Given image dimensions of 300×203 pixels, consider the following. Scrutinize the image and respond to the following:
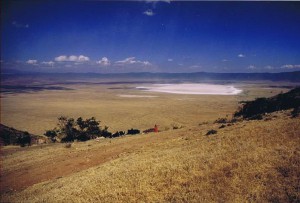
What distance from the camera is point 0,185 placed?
16.8 metres

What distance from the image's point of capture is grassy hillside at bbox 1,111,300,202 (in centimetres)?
955

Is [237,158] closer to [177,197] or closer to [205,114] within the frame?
[177,197]

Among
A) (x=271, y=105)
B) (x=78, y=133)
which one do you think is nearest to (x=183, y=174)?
(x=271, y=105)

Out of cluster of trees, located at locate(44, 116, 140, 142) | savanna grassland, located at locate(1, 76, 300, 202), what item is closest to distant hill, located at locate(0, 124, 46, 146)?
cluster of trees, located at locate(44, 116, 140, 142)

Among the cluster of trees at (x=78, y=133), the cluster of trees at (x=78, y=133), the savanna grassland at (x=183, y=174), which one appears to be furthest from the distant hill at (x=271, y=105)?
the cluster of trees at (x=78, y=133)

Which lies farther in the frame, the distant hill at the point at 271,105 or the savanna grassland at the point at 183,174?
the distant hill at the point at 271,105

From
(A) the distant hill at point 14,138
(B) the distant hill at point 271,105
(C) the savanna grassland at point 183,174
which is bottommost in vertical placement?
(A) the distant hill at point 14,138

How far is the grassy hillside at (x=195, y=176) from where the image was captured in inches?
376

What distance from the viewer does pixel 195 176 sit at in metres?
10.7

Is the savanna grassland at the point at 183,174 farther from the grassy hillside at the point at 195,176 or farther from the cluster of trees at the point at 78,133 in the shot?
the cluster of trees at the point at 78,133

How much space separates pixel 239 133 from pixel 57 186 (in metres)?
9.18

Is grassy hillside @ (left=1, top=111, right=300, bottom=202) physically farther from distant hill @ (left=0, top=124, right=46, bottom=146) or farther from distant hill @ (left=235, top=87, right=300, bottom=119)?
distant hill @ (left=0, top=124, right=46, bottom=146)

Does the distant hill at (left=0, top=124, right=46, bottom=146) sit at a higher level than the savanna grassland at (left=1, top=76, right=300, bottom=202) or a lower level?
lower

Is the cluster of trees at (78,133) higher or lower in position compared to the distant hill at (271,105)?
lower
